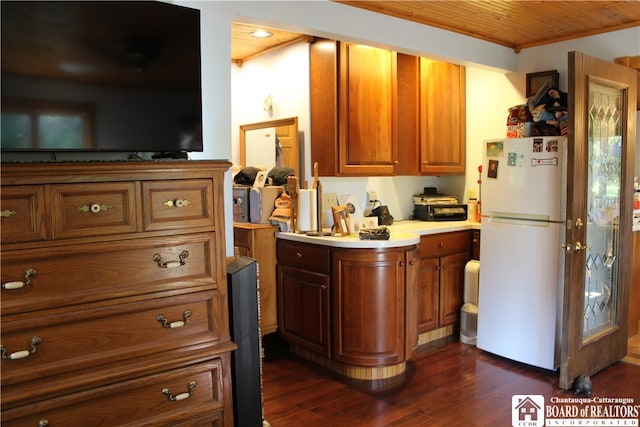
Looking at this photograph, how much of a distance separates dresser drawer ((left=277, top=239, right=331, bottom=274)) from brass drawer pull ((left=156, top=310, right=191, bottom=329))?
58.8 inches

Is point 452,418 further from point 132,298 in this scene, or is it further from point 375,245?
point 132,298

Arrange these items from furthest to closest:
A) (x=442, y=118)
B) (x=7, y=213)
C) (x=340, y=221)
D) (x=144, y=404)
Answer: (x=442, y=118)
(x=340, y=221)
(x=144, y=404)
(x=7, y=213)

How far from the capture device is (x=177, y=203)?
1.88 m

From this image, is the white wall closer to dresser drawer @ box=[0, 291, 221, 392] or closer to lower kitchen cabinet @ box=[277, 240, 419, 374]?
dresser drawer @ box=[0, 291, 221, 392]

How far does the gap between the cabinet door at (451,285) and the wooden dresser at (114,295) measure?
2.31 metres

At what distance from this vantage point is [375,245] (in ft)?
10.4

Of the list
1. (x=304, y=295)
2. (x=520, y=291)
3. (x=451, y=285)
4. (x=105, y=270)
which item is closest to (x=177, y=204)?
(x=105, y=270)

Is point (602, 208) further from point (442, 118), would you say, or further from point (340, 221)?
point (340, 221)

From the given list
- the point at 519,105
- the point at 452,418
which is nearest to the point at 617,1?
the point at 519,105

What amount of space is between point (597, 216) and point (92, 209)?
3.07m

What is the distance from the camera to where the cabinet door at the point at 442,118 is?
4.13 m

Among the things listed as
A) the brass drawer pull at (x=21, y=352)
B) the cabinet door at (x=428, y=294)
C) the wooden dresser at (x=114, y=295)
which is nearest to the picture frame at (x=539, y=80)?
the cabinet door at (x=428, y=294)

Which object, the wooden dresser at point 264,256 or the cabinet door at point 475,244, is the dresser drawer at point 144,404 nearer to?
the wooden dresser at point 264,256

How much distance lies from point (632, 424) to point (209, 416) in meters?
2.24
